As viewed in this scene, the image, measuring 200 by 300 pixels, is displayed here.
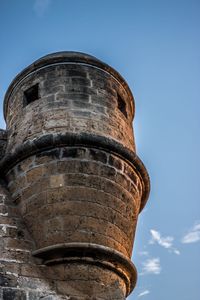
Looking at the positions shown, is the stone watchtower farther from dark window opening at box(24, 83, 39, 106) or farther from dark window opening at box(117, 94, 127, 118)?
dark window opening at box(117, 94, 127, 118)

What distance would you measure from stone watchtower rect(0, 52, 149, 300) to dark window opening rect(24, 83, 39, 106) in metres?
0.01

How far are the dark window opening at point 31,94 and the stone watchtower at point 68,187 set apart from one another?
0.05ft

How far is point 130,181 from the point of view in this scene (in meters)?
5.42

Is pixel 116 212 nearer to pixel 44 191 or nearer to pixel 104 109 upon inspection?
pixel 44 191

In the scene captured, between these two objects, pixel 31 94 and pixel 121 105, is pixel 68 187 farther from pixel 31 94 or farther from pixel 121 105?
pixel 121 105

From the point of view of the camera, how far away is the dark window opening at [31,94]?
6.02m

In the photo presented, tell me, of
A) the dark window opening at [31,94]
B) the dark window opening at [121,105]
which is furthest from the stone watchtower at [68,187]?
the dark window opening at [121,105]

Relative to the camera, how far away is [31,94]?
239 inches

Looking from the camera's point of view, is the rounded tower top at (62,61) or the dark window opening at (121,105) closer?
the rounded tower top at (62,61)

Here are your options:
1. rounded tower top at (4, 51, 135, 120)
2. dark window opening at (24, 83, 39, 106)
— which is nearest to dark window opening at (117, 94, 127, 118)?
rounded tower top at (4, 51, 135, 120)

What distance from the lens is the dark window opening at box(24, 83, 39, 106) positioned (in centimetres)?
602

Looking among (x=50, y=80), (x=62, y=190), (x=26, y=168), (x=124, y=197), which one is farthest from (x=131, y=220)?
(x=50, y=80)

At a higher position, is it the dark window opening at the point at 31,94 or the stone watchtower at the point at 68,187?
the dark window opening at the point at 31,94

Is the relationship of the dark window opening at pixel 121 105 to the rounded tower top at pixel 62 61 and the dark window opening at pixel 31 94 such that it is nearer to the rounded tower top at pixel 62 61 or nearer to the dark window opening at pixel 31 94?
the rounded tower top at pixel 62 61
